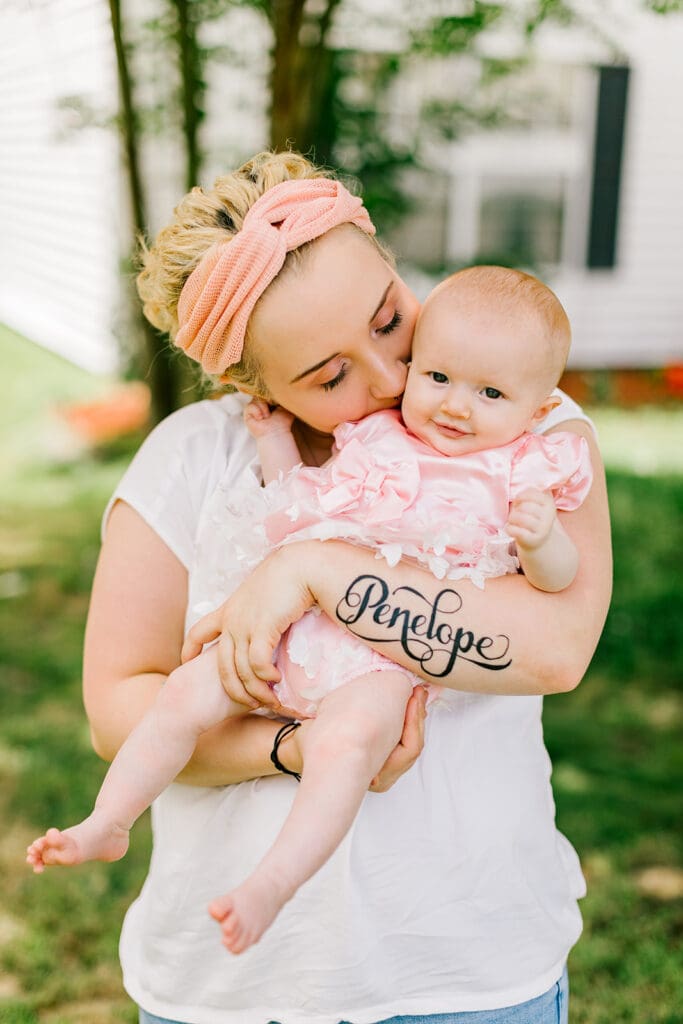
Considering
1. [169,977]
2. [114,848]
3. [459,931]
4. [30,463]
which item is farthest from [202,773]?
[30,463]

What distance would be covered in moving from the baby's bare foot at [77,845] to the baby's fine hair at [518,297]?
101 centimetres

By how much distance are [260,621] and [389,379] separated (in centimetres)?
47

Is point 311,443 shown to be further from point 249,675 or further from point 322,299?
point 249,675

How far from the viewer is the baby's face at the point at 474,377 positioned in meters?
1.79

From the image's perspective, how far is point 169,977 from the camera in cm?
181

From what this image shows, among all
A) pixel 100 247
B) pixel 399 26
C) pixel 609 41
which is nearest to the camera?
pixel 609 41

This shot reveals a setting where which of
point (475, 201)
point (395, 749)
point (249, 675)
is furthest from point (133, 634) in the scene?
point (475, 201)

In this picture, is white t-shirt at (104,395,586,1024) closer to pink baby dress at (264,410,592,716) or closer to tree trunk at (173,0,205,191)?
Answer: pink baby dress at (264,410,592,716)

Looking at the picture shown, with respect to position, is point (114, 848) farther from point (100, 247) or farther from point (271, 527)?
point (100, 247)

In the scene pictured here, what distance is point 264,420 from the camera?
1882 millimetres

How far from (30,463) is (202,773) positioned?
20.7 ft

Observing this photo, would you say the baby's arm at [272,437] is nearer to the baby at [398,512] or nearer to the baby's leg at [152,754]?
the baby at [398,512]

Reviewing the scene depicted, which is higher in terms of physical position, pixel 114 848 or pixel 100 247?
pixel 114 848

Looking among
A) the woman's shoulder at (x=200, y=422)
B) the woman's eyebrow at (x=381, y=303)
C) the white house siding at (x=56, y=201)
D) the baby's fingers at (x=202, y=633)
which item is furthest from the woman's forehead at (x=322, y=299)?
the white house siding at (x=56, y=201)
